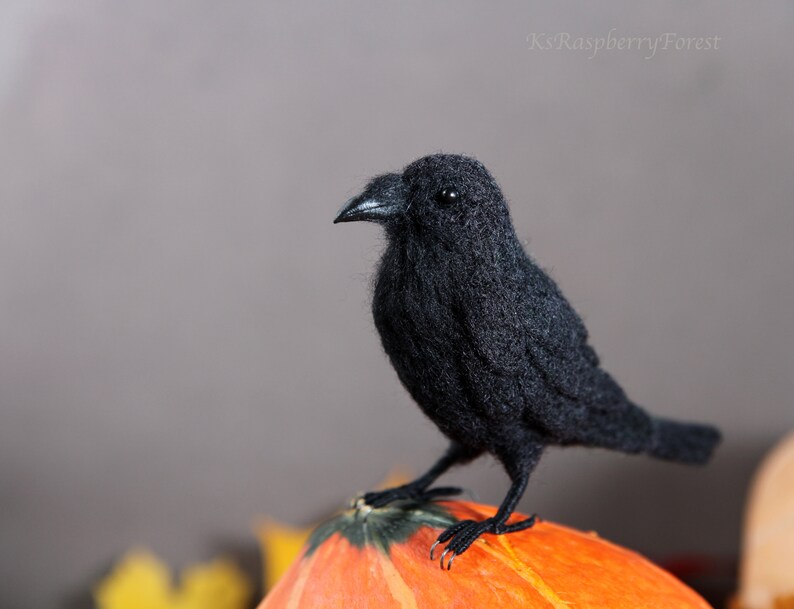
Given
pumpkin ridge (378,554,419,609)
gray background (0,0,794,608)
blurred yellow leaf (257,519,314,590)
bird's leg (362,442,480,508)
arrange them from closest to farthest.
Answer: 1. pumpkin ridge (378,554,419,609)
2. bird's leg (362,442,480,508)
3. gray background (0,0,794,608)
4. blurred yellow leaf (257,519,314,590)

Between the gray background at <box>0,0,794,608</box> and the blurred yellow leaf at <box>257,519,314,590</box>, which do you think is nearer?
the gray background at <box>0,0,794,608</box>

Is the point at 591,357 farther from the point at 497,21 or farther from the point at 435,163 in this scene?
the point at 497,21

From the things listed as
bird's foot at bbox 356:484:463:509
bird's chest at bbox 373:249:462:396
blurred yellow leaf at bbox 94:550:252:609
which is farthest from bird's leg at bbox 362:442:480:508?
blurred yellow leaf at bbox 94:550:252:609

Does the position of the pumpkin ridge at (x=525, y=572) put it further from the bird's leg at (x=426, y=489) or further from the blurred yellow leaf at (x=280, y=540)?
the blurred yellow leaf at (x=280, y=540)

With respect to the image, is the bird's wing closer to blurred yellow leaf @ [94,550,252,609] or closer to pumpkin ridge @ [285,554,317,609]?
pumpkin ridge @ [285,554,317,609]

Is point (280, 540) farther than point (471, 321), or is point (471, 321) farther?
point (280, 540)

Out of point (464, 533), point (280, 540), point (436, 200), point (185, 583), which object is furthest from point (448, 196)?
point (185, 583)

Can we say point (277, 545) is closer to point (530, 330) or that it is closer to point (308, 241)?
point (308, 241)
